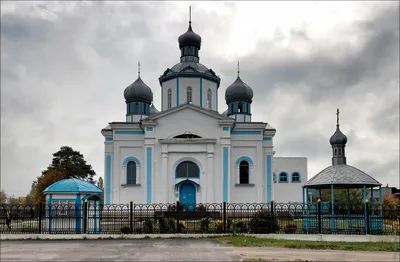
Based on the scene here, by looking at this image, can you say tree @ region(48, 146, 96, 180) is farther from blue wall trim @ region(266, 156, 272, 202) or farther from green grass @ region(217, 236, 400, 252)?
green grass @ region(217, 236, 400, 252)

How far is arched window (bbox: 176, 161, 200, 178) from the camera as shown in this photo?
1211 inches

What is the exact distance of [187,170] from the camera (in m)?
30.8

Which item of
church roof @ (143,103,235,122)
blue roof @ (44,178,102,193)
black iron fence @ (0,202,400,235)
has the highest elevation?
church roof @ (143,103,235,122)

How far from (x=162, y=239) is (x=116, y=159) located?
1613cm

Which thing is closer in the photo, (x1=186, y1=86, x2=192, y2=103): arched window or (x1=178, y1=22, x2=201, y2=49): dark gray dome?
(x1=186, y1=86, x2=192, y2=103): arched window

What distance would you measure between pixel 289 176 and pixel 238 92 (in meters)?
10.3

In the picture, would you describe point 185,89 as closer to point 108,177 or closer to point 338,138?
point 108,177

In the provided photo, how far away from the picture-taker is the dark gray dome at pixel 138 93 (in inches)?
1356

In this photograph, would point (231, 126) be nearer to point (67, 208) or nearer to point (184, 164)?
point (184, 164)

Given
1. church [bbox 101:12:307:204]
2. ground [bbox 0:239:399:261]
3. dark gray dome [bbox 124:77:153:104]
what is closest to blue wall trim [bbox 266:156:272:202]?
church [bbox 101:12:307:204]

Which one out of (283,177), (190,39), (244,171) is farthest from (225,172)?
(283,177)

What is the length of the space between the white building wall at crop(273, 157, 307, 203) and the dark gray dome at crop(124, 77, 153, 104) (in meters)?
13.0

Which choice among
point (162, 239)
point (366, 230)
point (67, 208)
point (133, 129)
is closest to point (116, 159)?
point (133, 129)

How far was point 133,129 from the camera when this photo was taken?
31750 mm
